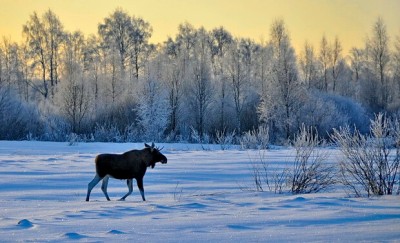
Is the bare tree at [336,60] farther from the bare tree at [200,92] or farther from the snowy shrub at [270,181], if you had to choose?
the snowy shrub at [270,181]

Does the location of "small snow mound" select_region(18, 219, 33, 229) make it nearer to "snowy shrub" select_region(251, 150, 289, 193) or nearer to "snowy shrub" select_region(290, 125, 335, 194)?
"snowy shrub" select_region(251, 150, 289, 193)

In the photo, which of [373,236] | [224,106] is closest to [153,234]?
[373,236]

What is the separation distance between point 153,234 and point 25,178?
7741mm

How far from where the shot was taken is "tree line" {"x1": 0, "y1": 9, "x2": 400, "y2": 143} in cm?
3681

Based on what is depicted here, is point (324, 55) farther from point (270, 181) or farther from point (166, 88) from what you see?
point (270, 181)

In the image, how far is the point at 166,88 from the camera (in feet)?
133

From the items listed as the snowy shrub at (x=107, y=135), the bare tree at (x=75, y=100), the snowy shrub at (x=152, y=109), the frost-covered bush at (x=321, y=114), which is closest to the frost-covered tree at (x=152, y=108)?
the snowy shrub at (x=152, y=109)

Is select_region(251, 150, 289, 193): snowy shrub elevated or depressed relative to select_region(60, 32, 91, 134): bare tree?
depressed

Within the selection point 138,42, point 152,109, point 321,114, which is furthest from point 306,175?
point 138,42

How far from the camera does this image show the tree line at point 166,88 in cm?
3681

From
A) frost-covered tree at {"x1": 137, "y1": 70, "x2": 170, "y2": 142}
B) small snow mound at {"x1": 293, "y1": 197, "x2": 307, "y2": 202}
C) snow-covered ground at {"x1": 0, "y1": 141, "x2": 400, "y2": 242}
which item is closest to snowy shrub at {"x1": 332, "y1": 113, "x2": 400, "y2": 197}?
snow-covered ground at {"x1": 0, "y1": 141, "x2": 400, "y2": 242}

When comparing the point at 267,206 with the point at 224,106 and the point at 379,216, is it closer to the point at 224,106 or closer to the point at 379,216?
the point at 379,216

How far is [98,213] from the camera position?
6.74 metres

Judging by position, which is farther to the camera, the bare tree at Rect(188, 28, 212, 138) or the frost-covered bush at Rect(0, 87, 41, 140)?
the bare tree at Rect(188, 28, 212, 138)
